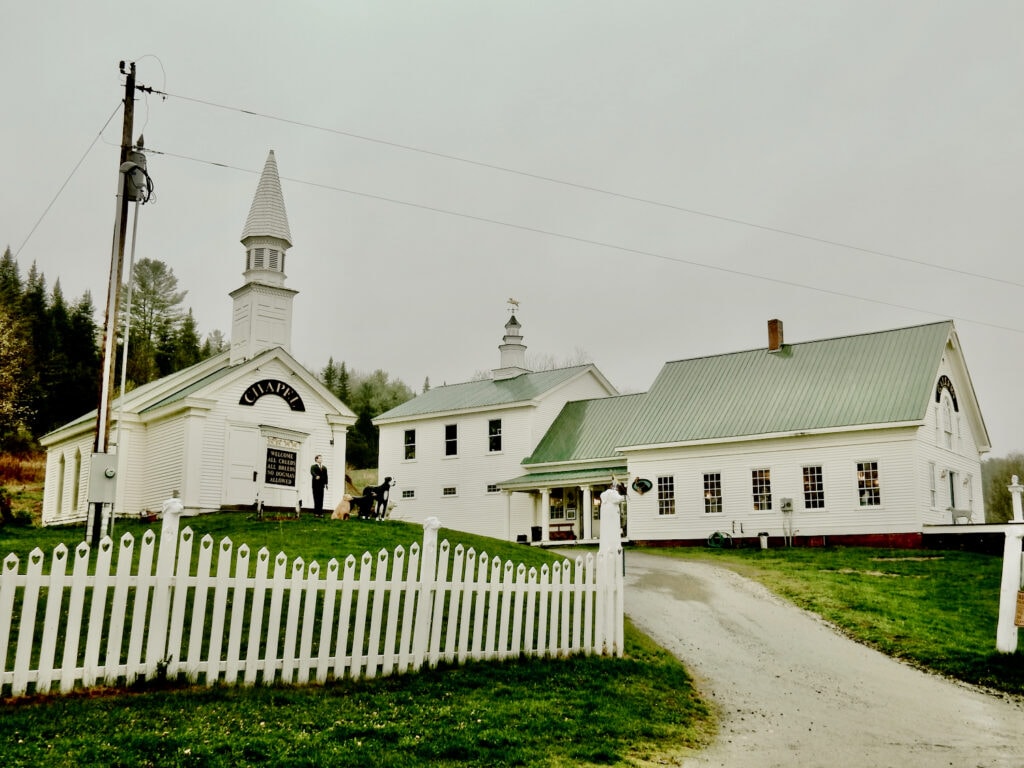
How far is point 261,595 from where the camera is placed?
8375 millimetres

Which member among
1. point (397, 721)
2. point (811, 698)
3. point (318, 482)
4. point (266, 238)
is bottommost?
point (811, 698)

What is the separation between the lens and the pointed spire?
1284 inches

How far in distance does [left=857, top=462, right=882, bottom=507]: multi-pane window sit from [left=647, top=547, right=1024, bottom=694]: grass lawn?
8.64 feet

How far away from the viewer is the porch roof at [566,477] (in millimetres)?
35122

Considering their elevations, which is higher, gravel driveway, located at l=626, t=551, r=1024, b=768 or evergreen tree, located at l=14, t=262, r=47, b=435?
evergreen tree, located at l=14, t=262, r=47, b=435

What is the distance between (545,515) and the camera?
36531 mm

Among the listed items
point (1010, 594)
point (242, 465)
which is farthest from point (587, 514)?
point (1010, 594)

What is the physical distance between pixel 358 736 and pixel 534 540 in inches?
1155

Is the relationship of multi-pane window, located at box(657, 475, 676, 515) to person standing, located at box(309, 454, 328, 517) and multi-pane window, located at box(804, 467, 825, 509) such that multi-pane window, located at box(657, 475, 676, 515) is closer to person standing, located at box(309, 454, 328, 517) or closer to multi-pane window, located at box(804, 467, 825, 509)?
multi-pane window, located at box(804, 467, 825, 509)

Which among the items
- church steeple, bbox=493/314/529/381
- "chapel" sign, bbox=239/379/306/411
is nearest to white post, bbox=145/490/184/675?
"chapel" sign, bbox=239/379/306/411

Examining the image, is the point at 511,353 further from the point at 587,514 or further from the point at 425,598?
the point at 425,598

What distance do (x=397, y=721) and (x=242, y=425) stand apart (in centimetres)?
2268

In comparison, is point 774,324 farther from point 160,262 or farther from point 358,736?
point 160,262

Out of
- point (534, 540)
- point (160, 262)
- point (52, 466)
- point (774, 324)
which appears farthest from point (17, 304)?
point (774, 324)
